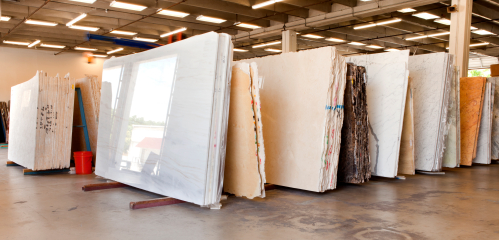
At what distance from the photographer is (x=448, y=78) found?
18.6ft

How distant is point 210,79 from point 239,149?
0.85m

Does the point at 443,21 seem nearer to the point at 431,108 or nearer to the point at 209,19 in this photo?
the point at 209,19

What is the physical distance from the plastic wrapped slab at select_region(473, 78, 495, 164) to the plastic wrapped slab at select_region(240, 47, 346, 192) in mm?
4194

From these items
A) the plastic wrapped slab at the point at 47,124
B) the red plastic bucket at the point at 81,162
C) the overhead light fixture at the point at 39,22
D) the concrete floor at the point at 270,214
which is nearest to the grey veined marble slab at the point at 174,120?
the concrete floor at the point at 270,214

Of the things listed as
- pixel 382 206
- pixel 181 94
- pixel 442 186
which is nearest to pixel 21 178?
pixel 181 94

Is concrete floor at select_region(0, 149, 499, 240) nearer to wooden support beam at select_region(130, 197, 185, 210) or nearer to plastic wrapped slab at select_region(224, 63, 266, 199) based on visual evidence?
wooden support beam at select_region(130, 197, 185, 210)

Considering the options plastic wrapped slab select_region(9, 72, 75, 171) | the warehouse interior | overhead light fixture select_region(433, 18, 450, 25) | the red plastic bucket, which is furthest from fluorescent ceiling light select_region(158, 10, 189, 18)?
overhead light fixture select_region(433, 18, 450, 25)

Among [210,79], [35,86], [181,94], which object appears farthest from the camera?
[35,86]

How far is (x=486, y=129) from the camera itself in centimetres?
674

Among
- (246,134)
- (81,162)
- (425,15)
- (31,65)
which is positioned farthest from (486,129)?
(31,65)

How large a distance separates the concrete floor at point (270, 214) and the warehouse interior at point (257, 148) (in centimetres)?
2

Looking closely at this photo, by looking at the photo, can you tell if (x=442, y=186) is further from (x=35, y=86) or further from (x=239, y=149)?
(x=35, y=86)

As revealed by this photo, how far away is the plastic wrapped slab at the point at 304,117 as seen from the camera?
13.1 feet

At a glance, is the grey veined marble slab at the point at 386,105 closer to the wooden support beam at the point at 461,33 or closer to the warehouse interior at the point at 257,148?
the warehouse interior at the point at 257,148
